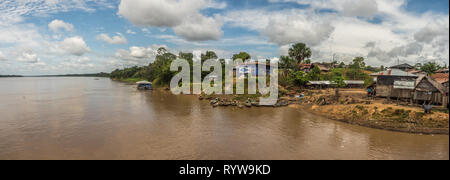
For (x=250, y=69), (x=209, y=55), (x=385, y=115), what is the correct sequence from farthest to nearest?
(x=209, y=55) < (x=250, y=69) < (x=385, y=115)

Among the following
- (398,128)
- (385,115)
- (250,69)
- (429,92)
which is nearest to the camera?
(398,128)

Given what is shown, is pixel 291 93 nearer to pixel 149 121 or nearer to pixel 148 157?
pixel 149 121

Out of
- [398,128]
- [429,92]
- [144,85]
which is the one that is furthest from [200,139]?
[144,85]

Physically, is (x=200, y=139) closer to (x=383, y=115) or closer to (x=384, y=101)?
(x=383, y=115)

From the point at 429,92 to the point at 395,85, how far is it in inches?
145

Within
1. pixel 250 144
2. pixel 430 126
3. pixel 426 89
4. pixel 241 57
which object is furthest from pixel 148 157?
pixel 241 57

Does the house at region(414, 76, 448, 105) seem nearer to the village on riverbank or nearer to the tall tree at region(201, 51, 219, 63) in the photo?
the village on riverbank

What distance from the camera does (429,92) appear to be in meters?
20.4

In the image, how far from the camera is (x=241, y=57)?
61906 mm

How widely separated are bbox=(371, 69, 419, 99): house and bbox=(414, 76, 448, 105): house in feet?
3.16

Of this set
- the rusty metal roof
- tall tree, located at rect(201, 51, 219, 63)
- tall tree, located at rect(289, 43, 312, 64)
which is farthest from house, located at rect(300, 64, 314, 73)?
the rusty metal roof

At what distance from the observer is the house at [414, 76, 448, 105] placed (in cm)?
1977

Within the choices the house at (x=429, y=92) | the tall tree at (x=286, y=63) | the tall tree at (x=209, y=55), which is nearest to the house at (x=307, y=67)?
the tall tree at (x=286, y=63)

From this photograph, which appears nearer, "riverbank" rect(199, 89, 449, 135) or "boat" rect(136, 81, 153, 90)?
"riverbank" rect(199, 89, 449, 135)
